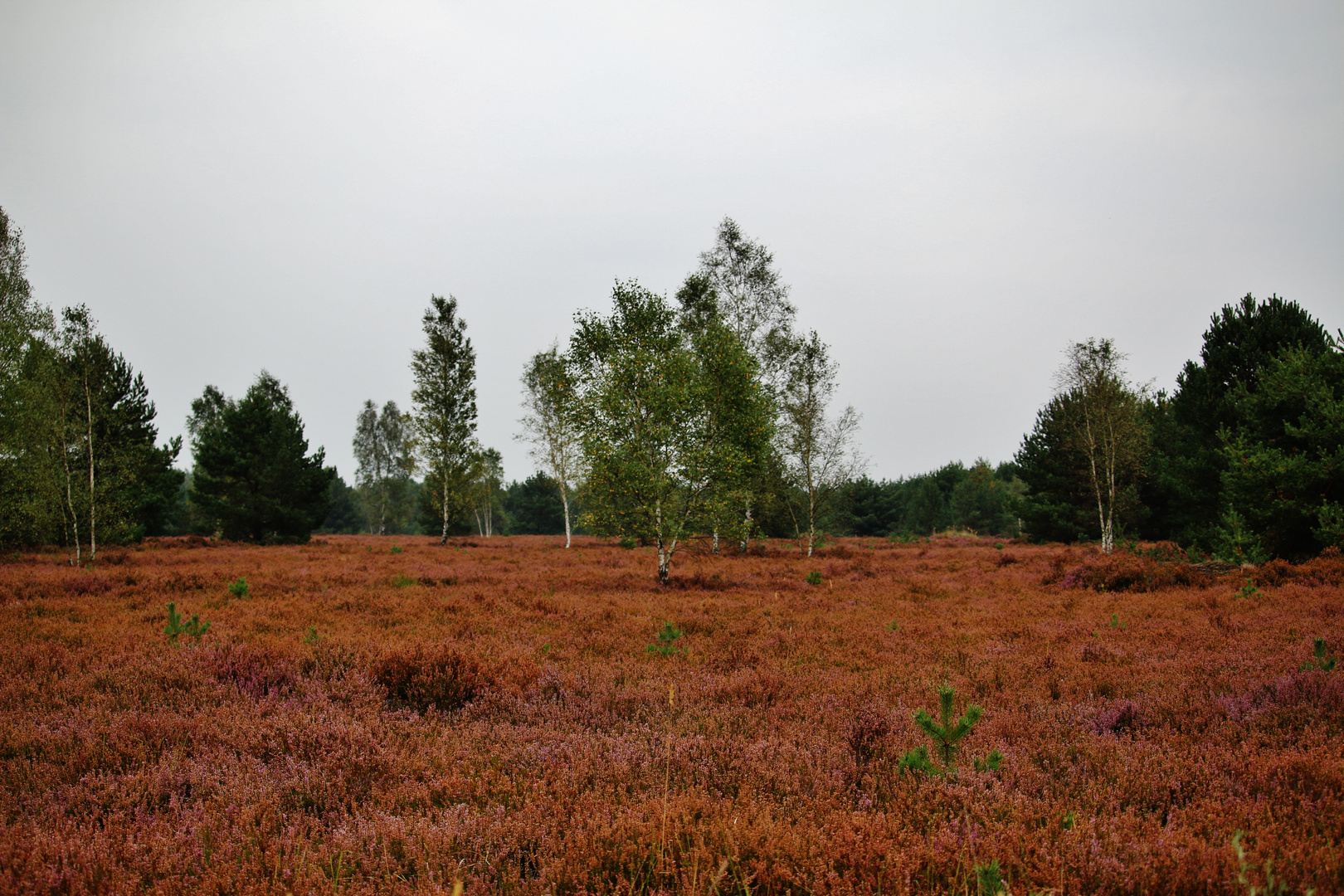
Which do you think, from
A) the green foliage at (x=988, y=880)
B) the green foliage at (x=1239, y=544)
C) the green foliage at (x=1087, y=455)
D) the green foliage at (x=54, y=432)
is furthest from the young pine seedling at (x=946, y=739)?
the green foliage at (x=1087, y=455)

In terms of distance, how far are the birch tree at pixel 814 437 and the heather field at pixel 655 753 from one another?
1550 centimetres

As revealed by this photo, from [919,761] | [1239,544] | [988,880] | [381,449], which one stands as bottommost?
[1239,544]

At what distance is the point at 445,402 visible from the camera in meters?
32.0

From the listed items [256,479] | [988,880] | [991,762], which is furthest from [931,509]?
[988,880]

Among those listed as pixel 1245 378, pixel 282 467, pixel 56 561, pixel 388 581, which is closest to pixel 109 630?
pixel 388 581

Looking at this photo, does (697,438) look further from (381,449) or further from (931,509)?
(381,449)

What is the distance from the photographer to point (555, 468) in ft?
112

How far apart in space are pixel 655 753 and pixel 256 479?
29.8 m

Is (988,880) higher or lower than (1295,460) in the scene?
lower

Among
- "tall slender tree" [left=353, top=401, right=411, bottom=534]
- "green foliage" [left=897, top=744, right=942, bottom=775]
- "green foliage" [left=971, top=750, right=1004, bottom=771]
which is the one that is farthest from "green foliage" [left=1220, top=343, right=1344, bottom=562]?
"tall slender tree" [left=353, top=401, right=411, bottom=534]

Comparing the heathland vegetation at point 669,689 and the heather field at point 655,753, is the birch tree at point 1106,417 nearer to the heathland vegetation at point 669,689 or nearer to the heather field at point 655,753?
the heathland vegetation at point 669,689

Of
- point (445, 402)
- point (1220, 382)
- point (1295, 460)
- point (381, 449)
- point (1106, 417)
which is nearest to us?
point (1295, 460)

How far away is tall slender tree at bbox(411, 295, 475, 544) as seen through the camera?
31797 mm

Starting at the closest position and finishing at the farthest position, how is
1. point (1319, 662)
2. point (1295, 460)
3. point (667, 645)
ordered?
point (1319, 662), point (667, 645), point (1295, 460)
